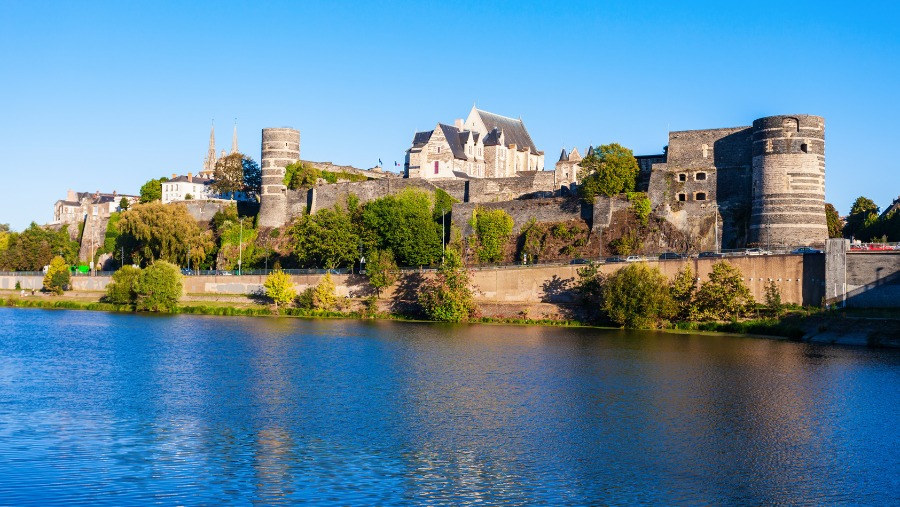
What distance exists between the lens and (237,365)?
3766 cm

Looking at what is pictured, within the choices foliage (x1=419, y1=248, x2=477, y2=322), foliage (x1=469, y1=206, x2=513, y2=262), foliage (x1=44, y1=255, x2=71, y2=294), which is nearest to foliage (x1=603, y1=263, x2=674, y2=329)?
foliage (x1=419, y1=248, x2=477, y2=322)

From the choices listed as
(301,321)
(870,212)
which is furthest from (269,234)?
(870,212)

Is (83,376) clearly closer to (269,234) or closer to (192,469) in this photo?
(192,469)

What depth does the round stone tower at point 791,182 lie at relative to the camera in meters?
56.3

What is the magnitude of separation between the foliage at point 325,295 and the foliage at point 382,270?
119 inches

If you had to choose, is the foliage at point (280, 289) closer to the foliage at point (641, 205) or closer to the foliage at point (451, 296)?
the foliage at point (451, 296)

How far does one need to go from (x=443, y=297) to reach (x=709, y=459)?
37346 mm

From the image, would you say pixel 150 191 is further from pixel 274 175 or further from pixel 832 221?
pixel 832 221

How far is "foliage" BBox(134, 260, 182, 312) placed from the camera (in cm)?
6725

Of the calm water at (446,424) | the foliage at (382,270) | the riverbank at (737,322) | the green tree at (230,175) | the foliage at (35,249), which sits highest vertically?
the green tree at (230,175)

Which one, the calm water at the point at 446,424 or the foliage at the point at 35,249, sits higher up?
the foliage at the point at 35,249

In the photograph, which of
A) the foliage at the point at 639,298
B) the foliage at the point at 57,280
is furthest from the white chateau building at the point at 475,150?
the foliage at the point at 57,280

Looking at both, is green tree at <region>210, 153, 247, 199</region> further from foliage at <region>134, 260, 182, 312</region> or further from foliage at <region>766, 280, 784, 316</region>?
foliage at <region>766, 280, 784, 316</region>

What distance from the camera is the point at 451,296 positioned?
195 ft
